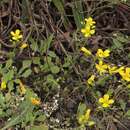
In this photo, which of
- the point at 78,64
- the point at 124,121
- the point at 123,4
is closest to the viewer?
the point at 124,121

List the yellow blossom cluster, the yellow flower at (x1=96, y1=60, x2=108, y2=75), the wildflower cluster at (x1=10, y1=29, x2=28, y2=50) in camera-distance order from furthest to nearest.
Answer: the wildflower cluster at (x1=10, y1=29, x2=28, y2=50) → the yellow flower at (x1=96, y1=60, x2=108, y2=75) → the yellow blossom cluster

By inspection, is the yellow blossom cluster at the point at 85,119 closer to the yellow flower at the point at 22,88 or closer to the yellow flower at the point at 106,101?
the yellow flower at the point at 106,101

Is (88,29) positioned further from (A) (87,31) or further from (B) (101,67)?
(B) (101,67)

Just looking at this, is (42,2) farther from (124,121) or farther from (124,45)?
(124,121)

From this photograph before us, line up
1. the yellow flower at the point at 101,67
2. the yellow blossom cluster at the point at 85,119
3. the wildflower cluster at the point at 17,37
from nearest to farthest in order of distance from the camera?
the yellow blossom cluster at the point at 85,119 < the yellow flower at the point at 101,67 < the wildflower cluster at the point at 17,37

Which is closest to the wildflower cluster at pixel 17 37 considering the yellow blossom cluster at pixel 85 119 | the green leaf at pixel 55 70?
the green leaf at pixel 55 70

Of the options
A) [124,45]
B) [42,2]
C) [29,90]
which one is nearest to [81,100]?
[29,90]

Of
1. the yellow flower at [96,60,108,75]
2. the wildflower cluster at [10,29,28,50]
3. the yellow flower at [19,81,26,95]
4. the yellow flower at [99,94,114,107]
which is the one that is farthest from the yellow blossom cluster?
the wildflower cluster at [10,29,28,50]

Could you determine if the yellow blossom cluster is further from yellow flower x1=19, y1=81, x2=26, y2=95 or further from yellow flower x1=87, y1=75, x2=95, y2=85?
yellow flower x1=19, y1=81, x2=26, y2=95

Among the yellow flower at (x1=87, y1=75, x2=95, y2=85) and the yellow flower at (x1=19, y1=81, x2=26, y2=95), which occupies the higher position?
the yellow flower at (x1=87, y1=75, x2=95, y2=85)

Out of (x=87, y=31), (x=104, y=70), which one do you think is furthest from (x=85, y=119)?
(x=87, y=31)

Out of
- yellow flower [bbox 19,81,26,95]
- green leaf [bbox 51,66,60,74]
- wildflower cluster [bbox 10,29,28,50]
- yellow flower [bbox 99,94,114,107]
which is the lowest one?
yellow flower [bbox 99,94,114,107]
